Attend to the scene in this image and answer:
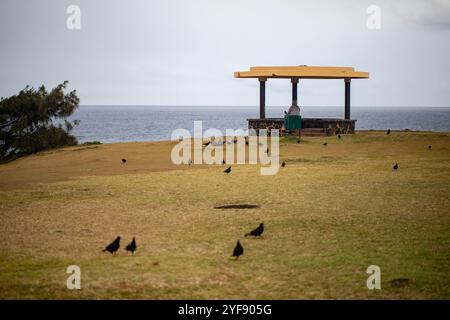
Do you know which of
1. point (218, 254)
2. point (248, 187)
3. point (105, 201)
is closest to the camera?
point (218, 254)

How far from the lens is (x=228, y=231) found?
44.3ft

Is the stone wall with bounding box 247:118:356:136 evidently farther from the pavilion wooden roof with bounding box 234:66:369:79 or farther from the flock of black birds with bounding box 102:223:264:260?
the flock of black birds with bounding box 102:223:264:260

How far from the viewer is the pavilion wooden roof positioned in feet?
129

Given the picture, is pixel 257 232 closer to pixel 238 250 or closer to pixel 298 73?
pixel 238 250

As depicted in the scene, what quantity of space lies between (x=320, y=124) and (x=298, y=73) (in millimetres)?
4051

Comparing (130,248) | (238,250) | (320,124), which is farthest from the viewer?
(320,124)

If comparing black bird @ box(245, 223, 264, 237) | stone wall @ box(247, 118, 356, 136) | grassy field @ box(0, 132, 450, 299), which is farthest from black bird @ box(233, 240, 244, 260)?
stone wall @ box(247, 118, 356, 136)

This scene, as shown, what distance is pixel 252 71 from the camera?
1581 inches

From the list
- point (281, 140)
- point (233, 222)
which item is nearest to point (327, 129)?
point (281, 140)

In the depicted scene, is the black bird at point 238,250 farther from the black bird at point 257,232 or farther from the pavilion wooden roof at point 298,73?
the pavilion wooden roof at point 298,73

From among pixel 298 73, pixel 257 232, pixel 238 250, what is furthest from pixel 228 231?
pixel 298 73

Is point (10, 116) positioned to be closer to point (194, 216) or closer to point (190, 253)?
point (194, 216)

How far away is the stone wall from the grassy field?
1359cm
